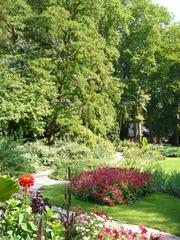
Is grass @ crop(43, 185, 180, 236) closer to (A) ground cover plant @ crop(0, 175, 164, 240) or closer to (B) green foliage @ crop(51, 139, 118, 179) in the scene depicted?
(A) ground cover plant @ crop(0, 175, 164, 240)

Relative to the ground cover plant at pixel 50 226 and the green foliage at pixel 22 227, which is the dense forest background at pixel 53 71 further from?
the green foliage at pixel 22 227

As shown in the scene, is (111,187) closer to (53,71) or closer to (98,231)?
(98,231)

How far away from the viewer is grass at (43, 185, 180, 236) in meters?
9.29

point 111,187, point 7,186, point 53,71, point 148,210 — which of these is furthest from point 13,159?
point 7,186

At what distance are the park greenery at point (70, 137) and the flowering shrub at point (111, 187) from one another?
28 millimetres

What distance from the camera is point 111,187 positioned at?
11.4 m

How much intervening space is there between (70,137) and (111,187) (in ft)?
36.8

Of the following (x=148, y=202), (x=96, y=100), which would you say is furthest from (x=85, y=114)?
(x=148, y=202)

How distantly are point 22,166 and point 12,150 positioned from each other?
40.4 inches

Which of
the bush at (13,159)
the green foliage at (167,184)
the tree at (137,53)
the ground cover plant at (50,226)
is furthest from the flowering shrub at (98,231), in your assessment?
the tree at (137,53)

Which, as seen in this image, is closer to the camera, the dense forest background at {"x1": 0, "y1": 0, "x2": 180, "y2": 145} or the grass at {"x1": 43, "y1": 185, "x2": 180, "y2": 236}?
the grass at {"x1": 43, "y1": 185, "x2": 180, "y2": 236}

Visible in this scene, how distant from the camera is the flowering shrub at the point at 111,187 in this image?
11.3 meters

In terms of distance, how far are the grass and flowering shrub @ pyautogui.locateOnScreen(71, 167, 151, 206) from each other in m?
0.24

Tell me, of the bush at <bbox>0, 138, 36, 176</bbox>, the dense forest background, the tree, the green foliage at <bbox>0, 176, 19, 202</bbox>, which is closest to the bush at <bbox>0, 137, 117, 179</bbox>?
the bush at <bbox>0, 138, 36, 176</bbox>
